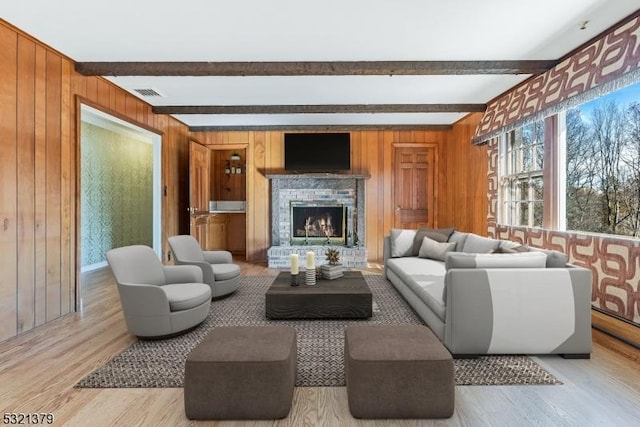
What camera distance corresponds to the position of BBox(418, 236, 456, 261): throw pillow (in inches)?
172

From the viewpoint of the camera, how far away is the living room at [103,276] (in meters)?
1.91

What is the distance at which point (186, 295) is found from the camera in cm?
293

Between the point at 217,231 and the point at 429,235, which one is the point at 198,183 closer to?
the point at 217,231

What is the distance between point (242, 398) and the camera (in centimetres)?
177

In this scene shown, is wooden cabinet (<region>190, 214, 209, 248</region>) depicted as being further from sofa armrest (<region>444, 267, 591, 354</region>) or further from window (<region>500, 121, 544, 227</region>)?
window (<region>500, 121, 544, 227</region>)

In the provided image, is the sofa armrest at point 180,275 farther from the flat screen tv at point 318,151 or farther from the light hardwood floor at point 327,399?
the flat screen tv at point 318,151

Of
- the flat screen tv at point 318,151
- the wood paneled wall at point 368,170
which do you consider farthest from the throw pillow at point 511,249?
the flat screen tv at point 318,151

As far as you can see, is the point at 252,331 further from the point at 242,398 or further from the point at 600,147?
the point at 600,147

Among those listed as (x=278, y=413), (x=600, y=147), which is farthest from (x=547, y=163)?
(x=278, y=413)

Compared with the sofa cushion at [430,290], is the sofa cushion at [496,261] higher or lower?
higher

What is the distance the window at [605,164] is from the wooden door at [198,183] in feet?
17.4

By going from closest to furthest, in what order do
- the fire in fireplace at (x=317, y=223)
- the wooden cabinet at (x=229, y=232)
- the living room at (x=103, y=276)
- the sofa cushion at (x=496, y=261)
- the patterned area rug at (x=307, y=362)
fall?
the living room at (x=103, y=276) < the patterned area rug at (x=307, y=362) < the sofa cushion at (x=496, y=261) < the fire in fireplace at (x=317, y=223) < the wooden cabinet at (x=229, y=232)

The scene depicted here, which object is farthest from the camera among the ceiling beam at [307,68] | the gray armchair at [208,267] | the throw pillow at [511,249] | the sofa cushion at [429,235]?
the sofa cushion at [429,235]

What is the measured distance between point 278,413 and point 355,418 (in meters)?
0.41
